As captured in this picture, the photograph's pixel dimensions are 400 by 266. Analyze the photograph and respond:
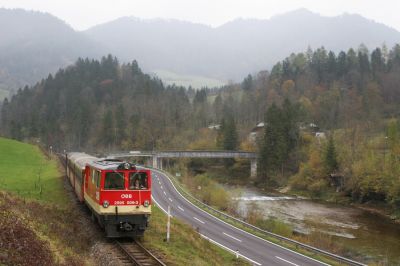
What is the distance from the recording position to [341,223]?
168ft

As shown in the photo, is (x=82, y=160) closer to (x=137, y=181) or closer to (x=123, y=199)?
(x=137, y=181)

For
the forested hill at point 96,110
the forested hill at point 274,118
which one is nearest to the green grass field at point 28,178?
the forested hill at point 274,118

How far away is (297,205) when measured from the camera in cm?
6488

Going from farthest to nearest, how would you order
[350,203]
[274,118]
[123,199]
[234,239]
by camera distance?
1. [274,118]
2. [350,203]
3. [234,239]
4. [123,199]

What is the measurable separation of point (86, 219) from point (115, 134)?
4329 inches

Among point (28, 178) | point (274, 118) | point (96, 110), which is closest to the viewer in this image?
point (28, 178)

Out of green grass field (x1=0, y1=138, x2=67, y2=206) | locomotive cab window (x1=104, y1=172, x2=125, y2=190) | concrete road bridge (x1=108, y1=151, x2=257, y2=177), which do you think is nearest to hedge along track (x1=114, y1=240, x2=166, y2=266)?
locomotive cab window (x1=104, y1=172, x2=125, y2=190)

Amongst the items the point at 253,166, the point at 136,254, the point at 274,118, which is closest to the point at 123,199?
the point at 136,254

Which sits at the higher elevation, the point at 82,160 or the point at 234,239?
the point at 82,160

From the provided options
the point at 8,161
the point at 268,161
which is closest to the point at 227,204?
the point at 8,161

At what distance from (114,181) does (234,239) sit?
1518 centimetres

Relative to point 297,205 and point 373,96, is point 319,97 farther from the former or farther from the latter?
point 297,205

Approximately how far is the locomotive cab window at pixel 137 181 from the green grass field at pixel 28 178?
11.4m

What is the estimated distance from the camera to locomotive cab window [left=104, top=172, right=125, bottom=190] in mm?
20047
